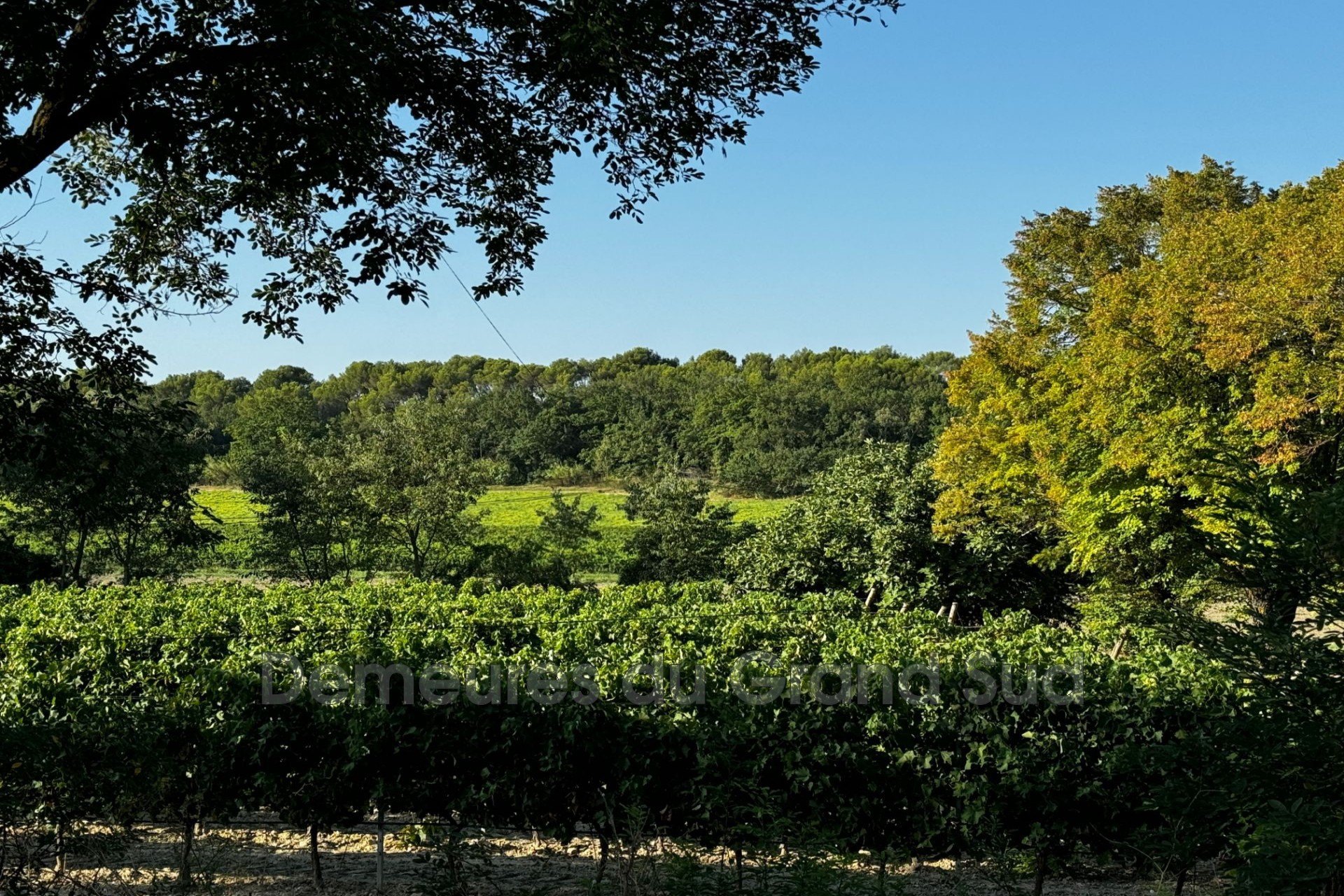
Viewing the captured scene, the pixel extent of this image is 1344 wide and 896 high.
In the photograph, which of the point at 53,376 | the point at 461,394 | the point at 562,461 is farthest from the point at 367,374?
the point at 53,376

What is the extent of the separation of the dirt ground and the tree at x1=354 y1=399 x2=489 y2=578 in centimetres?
1975

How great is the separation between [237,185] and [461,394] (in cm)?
8440

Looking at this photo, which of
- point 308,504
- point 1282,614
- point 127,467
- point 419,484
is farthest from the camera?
point 308,504

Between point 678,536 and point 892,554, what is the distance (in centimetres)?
979

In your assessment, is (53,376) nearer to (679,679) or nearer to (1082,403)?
(679,679)

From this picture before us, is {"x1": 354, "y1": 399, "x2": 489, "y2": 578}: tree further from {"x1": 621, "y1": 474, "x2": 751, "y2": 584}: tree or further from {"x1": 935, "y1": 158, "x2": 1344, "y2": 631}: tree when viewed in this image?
{"x1": 935, "y1": 158, "x2": 1344, "y2": 631}: tree

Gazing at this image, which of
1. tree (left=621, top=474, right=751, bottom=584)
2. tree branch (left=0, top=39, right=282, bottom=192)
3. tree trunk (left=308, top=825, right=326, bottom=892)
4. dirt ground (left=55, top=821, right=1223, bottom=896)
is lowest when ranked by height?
dirt ground (left=55, top=821, right=1223, bottom=896)

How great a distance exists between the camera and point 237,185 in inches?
303

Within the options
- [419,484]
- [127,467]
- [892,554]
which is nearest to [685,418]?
[419,484]

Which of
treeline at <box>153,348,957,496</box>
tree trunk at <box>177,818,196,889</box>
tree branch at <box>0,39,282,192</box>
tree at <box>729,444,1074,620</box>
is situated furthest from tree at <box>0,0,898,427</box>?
treeline at <box>153,348,957,496</box>

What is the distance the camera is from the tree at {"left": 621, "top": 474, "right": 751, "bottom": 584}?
1198 inches

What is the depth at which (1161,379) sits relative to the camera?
17.3m

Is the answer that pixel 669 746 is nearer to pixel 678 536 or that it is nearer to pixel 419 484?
pixel 678 536

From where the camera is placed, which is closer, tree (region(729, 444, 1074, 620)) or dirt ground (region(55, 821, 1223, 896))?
dirt ground (region(55, 821, 1223, 896))
